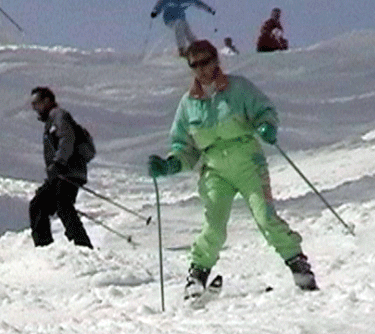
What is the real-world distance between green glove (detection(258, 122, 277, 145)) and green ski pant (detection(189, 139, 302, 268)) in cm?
14

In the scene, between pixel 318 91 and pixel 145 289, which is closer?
pixel 145 289

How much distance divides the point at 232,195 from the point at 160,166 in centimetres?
44

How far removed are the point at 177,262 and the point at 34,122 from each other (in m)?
11.1

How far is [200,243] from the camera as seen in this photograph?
18.6 ft

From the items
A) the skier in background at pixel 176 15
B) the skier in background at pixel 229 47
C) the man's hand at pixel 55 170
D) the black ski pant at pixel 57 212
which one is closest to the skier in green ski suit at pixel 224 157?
the man's hand at pixel 55 170

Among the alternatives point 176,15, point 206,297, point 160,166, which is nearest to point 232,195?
point 160,166

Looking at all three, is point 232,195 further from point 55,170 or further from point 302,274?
point 55,170

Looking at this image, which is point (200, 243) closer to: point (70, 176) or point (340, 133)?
point (70, 176)

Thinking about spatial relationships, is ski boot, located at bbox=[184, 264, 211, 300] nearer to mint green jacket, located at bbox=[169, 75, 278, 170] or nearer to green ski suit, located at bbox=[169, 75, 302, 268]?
green ski suit, located at bbox=[169, 75, 302, 268]

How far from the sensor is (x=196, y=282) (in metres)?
5.66

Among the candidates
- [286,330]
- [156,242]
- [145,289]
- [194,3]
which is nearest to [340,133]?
[194,3]

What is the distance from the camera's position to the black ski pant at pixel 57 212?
8500 millimetres

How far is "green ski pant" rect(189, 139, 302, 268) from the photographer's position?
552 centimetres

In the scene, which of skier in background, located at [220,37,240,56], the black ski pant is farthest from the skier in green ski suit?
skier in background, located at [220,37,240,56]
